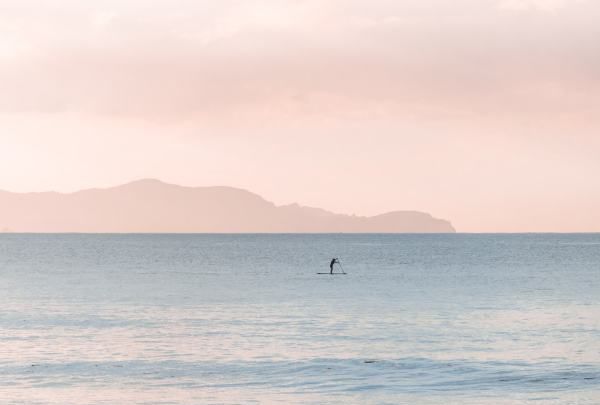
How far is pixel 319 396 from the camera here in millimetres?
29844

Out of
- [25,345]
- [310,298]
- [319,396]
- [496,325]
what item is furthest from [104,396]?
[310,298]

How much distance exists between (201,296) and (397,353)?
119 feet

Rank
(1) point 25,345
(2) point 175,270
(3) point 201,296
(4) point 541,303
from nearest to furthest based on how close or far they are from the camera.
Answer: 1. (1) point 25,345
2. (4) point 541,303
3. (3) point 201,296
4. (2) point 175,270

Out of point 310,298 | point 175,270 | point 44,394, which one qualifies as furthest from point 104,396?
point 175,270

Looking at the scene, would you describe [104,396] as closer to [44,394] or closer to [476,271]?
[44,394]

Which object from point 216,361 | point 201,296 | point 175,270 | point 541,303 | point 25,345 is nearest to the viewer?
point 216,361

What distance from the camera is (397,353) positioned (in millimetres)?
39344

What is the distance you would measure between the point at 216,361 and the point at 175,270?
82.2 m

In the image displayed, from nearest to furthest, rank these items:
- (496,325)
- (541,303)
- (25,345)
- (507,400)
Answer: (507,400) < (25,345) < (496,325) < (541,303)

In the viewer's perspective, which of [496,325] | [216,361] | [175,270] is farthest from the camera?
[175,270]

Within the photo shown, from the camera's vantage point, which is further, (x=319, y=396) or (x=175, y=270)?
(x=175, y=270)

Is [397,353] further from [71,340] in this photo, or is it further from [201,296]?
[201,296]

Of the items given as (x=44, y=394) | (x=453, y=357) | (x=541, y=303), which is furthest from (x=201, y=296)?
(x=44, y=394)

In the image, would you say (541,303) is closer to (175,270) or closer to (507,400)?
(507,400)
